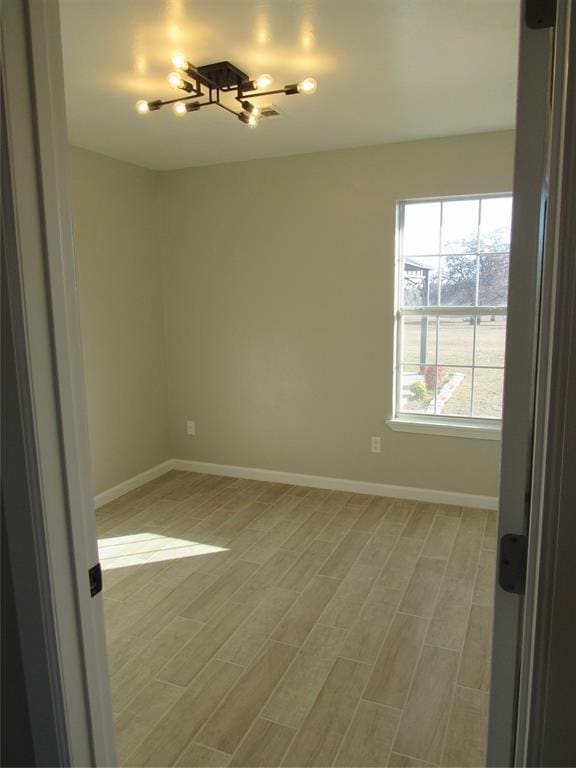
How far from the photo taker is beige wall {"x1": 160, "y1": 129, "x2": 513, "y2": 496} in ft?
12.7

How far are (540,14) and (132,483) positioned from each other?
169 inches

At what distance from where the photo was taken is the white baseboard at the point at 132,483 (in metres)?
4.15

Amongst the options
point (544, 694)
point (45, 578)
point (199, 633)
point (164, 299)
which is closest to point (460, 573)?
point (199, 633)

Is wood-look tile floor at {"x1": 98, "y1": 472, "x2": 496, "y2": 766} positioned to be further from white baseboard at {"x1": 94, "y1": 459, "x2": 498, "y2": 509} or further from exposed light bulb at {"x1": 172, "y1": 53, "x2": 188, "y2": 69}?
exposed light bulb at {"x1": 172, "y1": 53, "x2": 188, "y2": 69}

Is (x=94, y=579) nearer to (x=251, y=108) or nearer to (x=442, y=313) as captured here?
(x=251, y=108)

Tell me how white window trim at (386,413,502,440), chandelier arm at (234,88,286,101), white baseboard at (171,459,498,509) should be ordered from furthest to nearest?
1. white baseboard at (171,459,498,509)
2. white window trim at (386,413,502,440)
3. chandelier arm at (234,88,286,101)

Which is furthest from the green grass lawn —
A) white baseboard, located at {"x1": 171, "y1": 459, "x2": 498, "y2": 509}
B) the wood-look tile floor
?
the wood-look tile floor

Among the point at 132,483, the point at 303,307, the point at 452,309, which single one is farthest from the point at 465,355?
the point at 132,483

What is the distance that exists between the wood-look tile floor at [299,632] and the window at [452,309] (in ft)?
2.65

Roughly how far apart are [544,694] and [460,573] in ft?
7.87

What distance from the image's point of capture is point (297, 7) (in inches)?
77.4

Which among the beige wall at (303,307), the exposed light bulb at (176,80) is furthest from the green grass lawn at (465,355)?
the exposed light bulb at (176,80)

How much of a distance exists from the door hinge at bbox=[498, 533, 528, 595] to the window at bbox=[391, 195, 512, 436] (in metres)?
3.09

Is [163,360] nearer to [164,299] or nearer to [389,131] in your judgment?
[164,299]
